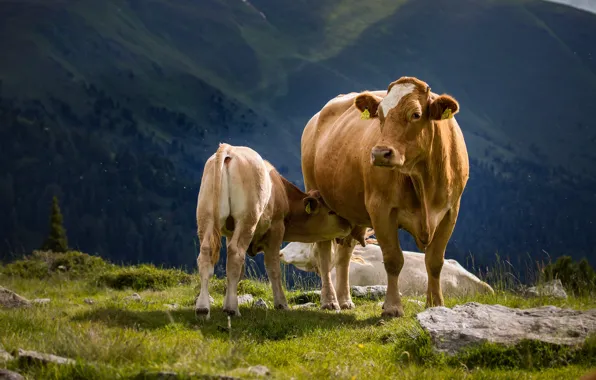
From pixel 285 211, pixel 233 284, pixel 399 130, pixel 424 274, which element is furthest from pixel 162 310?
pixel 424 274

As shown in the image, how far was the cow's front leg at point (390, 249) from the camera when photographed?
10.9 metres

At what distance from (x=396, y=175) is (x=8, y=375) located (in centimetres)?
610

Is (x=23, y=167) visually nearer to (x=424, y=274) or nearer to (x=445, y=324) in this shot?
(x=424, y=274)

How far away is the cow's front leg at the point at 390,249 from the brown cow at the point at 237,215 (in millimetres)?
1561

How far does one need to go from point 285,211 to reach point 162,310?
2.43m

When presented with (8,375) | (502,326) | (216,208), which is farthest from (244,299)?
(8,375)

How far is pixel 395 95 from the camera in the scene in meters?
10.1

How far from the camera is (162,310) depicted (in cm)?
1080

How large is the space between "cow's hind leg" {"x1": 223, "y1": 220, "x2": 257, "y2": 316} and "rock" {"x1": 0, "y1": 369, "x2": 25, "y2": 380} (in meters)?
4.47

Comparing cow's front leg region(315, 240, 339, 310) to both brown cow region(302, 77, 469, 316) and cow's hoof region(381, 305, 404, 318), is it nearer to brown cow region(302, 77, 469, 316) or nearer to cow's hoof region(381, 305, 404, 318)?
brown cow region(302, 77, 469, 316)

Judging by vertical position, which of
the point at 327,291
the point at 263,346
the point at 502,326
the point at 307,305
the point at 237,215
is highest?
the point at 237,215

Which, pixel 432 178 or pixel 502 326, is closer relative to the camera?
pixel 502 326

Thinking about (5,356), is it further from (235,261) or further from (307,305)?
(307,305)

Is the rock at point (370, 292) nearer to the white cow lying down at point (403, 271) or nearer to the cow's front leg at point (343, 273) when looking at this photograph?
the cow's front leg at point (343, 273)
